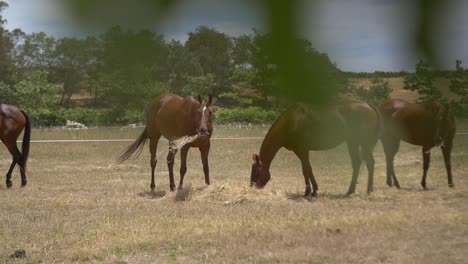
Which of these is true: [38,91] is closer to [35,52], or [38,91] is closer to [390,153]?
[35,52]

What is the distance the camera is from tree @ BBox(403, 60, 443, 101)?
1.65 metres

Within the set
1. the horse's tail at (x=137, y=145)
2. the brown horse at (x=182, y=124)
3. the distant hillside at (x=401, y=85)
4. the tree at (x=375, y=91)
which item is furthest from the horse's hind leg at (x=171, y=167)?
the tree at (x=375, y=91)

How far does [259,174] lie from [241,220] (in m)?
2.48

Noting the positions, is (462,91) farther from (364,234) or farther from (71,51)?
(364,234)

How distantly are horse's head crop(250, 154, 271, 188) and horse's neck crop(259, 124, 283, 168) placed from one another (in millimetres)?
97

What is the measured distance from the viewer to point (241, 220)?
602cm

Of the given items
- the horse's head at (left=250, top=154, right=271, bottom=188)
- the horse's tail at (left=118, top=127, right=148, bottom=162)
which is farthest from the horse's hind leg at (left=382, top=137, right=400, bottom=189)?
the horse's tail at (left=118, top=127, right=148, bottom=162)

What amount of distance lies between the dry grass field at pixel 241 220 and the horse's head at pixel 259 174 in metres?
0.21

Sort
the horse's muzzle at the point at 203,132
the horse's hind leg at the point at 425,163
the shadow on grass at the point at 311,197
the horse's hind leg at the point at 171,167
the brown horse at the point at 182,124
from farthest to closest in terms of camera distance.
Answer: the horse's hind leg at the point at 171,167
the brown horse at the point at 182,124
the horse's hind leg at the point at 425,163
the horse's muzzle at the point at 203,132
the shadow on grass at the point at 311,197

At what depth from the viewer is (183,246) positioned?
17.0 ft

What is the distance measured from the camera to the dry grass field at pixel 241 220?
4273mm

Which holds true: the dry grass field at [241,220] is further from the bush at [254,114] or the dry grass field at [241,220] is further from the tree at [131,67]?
the tree at [131,67]

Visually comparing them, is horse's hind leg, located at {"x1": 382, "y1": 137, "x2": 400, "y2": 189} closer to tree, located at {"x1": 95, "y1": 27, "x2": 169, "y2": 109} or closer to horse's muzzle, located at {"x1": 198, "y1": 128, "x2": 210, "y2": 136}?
horse's muzzle, located at {"x1": 198, "y1": 128, "x2": 210, "y2": 136}

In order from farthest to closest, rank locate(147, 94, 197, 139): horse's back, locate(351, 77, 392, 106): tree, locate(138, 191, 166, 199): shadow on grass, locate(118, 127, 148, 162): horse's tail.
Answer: locate(118, 127, 148, 162): horse's tail < locate(147, 94, 197, 139): horse's back < locate(138, 191, 166, 199): shadow on grass < locate(351, 77, 392, 106): tree
